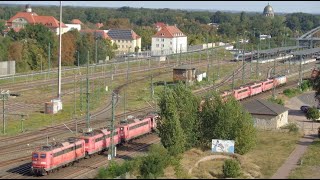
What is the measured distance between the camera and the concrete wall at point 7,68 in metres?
91.9

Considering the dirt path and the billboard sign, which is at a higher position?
the billboard sign

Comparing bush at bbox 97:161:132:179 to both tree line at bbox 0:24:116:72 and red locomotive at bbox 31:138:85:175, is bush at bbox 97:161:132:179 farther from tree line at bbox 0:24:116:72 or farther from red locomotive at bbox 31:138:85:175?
tree line at bbox 0:24:116:72

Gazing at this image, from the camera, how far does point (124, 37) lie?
497ft

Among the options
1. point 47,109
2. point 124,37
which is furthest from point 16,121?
point 124,37

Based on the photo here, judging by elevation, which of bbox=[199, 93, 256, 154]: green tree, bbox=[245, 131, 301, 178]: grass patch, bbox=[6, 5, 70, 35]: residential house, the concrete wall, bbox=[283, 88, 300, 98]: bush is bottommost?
bbox=[283, 88, 300, 98]: bush

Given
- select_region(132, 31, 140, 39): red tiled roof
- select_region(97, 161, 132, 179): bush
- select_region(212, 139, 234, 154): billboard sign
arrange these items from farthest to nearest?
select_region(132, 31, 140, 39): red tiled roof
select_region(212, 139, 234, 154): billboard sign
select_region(97, 161, 132, 179): bush

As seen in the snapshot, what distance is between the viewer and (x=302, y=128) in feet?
188

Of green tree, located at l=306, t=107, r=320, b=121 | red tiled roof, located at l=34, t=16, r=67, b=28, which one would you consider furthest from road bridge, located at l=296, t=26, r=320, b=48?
green tree, located at l=306, t=107, r=320, b=121

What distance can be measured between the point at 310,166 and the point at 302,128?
18.4 m

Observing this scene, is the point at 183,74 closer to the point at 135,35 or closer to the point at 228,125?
the point at 228,125

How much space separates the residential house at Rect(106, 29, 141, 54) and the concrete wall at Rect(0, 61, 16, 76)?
188ft

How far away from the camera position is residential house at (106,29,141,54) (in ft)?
494

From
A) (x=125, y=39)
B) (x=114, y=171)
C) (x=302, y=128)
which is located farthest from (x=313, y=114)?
(x=125, y=39)

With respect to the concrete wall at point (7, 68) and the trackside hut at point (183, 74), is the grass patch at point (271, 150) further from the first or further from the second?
the concrete wall at point (7, 68)
